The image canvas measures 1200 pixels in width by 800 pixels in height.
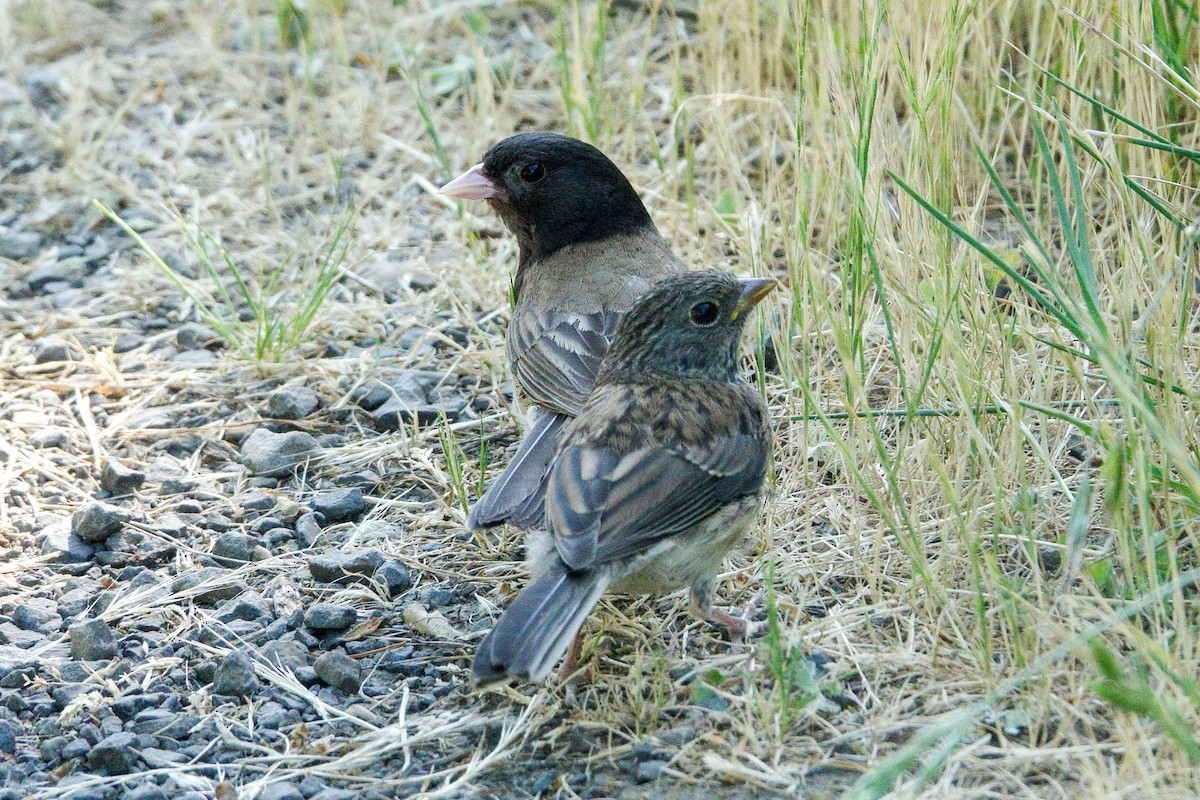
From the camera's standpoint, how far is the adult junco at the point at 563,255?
13.2 feet

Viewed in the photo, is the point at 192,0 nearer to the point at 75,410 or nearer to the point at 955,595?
the point at 75,410

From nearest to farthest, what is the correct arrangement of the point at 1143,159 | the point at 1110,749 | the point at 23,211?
the point at 1110,749 < the point at 1143,159 < the point at 23,211

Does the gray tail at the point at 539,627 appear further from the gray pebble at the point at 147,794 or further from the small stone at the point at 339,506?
the small stone at the point at 339,506

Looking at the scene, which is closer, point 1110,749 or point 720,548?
point 1110,749

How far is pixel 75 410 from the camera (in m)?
4.60

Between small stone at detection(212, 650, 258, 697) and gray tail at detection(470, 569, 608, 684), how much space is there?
26.8 inches

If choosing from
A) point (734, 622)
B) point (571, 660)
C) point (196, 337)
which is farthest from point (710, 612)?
point (196, 337)

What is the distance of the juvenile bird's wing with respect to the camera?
393 cm

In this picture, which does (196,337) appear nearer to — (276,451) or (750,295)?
(276,451)

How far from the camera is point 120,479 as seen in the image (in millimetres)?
4160

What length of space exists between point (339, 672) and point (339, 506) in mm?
813

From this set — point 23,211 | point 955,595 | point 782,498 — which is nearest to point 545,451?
point 782,498

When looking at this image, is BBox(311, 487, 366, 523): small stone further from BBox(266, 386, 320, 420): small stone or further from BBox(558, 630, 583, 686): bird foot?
BBox(558, 630, 583, 686): bird foot

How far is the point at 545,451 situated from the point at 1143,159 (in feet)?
6.20
